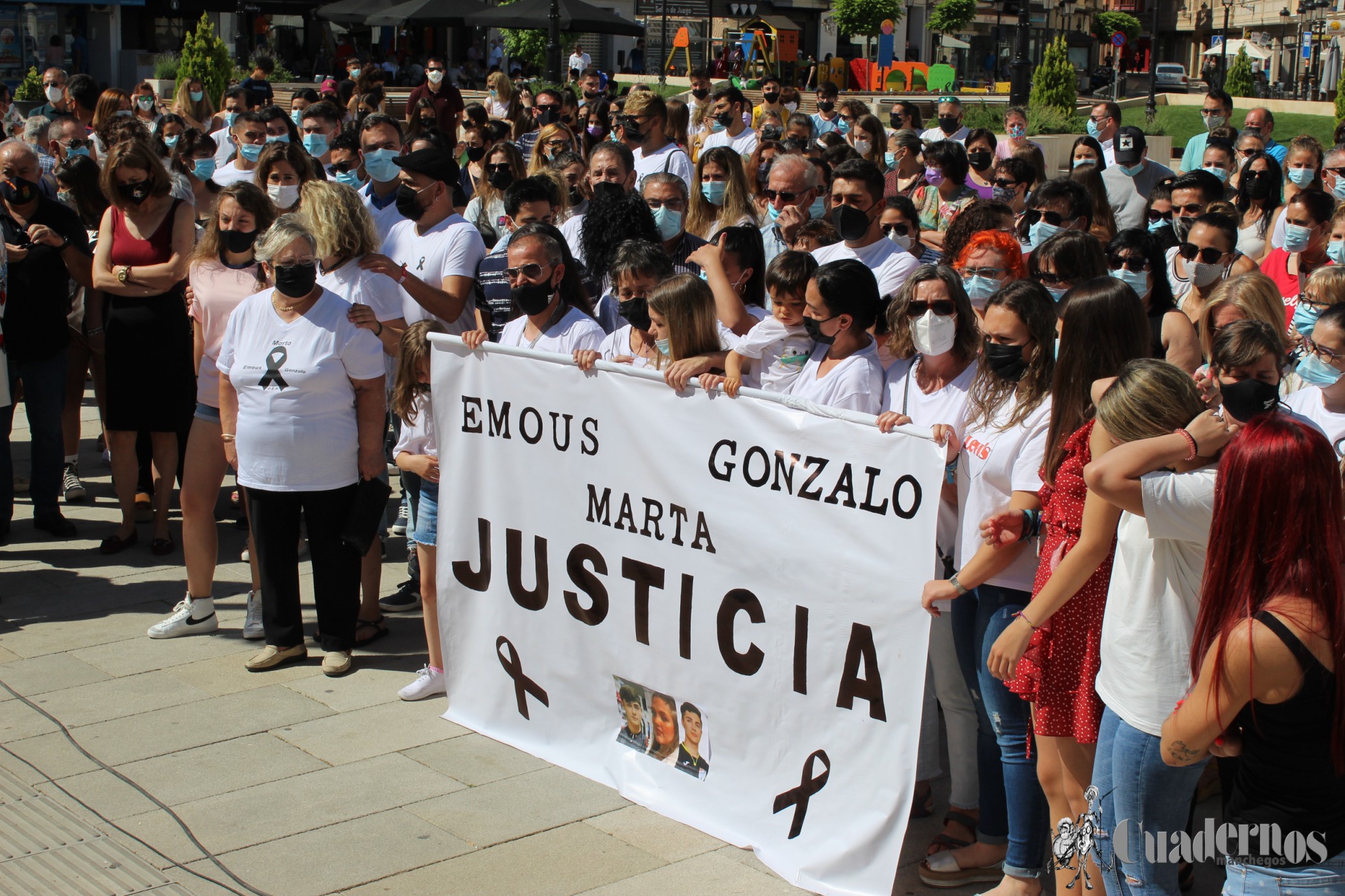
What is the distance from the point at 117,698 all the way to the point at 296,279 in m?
1.91

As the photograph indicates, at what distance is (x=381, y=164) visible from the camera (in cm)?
739

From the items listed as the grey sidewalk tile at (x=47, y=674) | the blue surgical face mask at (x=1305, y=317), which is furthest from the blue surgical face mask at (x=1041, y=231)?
the grey sidewalk tile at (x=47, y=674)

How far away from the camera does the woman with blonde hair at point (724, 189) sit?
7730 mm

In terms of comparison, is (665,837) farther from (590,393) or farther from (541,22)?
(541,22)

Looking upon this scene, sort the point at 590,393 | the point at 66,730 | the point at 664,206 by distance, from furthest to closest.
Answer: the point at 664,206 < the point at 66,730 < the point at 590,393

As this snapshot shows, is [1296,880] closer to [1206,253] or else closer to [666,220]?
[1206,253]

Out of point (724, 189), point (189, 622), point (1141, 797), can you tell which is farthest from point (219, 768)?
point (724, 189)

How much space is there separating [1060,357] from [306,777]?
9.95 ft

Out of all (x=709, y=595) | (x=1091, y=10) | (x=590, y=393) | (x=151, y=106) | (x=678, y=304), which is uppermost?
(x=1091, y=10)

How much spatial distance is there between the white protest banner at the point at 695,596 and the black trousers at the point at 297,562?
2.30ft

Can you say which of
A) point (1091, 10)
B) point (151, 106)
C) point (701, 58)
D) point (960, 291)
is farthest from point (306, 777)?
point (1091, 10)

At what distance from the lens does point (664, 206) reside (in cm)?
669

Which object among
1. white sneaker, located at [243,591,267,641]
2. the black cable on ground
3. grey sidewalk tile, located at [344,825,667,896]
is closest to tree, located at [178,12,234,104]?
white sneaker, located at [243,591,267,641]

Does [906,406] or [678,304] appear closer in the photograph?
[906,406]
